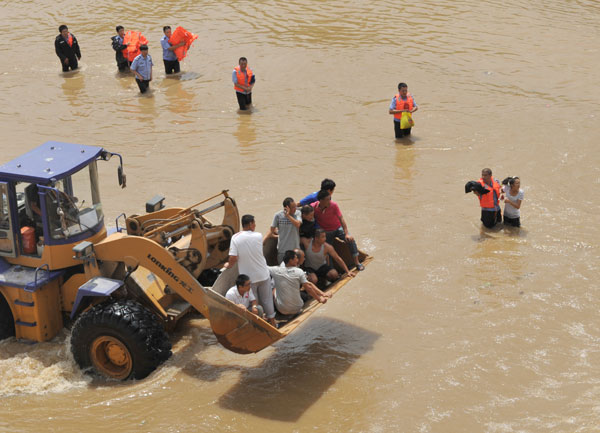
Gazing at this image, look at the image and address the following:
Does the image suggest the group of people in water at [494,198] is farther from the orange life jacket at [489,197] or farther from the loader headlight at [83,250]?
the loader headlight at [83,250]

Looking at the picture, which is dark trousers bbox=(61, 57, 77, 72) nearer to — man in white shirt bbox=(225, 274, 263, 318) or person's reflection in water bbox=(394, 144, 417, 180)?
person's reflection in water bbox=(394, 144, 417, 180)

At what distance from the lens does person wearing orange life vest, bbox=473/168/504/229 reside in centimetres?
1187

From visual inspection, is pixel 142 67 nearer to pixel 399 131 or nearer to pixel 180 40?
pixel 180 40

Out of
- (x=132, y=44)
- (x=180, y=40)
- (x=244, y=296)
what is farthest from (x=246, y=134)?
(x=244, y=296)

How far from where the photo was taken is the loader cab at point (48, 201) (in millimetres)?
8234

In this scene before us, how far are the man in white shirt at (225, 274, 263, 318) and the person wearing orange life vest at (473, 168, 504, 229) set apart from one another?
16.6 feet

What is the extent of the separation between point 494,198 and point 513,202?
289 millimetres

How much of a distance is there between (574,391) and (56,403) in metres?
5.33

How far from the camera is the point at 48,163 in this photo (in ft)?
27.9

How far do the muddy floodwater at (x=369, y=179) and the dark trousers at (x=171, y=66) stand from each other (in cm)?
29

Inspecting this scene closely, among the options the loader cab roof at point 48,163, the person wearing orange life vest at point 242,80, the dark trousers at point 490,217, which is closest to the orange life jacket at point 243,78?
the person wearing orange life vest at point 242,80

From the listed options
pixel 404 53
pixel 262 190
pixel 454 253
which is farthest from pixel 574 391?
pixel 404 53

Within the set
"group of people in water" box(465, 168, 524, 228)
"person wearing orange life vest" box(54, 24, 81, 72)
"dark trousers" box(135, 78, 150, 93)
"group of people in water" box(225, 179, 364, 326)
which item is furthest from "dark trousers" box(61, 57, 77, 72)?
"group of people in water" box(225, 179, 364, 326)

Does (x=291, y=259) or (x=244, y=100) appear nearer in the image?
(x=291, y=259)
